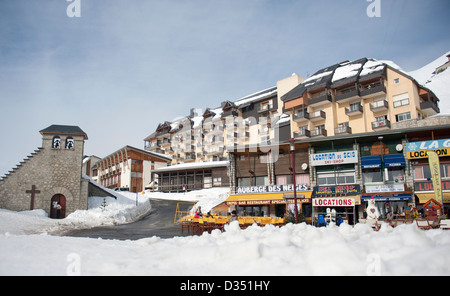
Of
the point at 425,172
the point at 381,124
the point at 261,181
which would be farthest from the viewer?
the point at 381,124

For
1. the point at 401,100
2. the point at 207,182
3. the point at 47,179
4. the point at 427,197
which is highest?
the point at 401,100

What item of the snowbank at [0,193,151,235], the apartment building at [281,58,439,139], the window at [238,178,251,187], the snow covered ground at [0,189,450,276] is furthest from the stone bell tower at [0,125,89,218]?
the apartment building at [281,58,439,139]

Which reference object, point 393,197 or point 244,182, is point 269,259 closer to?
point 393,197

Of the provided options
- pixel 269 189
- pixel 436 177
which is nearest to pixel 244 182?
pixel 269 189

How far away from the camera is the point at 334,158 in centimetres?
2667

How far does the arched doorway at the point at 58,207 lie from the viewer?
28219 mm

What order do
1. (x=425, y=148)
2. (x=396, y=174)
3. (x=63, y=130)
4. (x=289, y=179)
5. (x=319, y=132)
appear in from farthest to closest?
(x=319, y=132) < (x=63, y=130) < (x=289, y=179) < (x=396, y=174) < (x=425, y=148)

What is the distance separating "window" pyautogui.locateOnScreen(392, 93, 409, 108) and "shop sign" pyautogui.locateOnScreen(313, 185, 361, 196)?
20.1m

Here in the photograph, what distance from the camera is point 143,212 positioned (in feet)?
107

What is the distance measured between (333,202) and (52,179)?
84.6 feet

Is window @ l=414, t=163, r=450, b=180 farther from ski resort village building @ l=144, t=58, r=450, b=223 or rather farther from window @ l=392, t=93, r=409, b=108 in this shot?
window @ l=392, t=93, r=409, b=108

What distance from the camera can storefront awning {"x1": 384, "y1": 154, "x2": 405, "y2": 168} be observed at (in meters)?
24.5

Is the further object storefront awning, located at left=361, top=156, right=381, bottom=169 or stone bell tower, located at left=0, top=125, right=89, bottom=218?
stone bell tower, located at left=0, top=125, right=89, bottom=218

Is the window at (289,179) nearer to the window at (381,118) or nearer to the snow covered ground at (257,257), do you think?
the window at (381,118)
